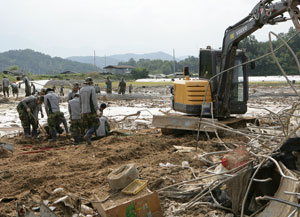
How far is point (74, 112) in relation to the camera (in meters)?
8.63

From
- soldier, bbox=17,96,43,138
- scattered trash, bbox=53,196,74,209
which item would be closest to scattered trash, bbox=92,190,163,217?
scattered trash, bbox=53,196,74,209

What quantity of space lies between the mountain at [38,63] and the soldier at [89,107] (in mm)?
160606

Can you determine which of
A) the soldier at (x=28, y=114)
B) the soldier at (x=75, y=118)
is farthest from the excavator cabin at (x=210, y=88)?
the soldier at (x=28, y=114)

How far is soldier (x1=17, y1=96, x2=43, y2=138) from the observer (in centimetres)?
938

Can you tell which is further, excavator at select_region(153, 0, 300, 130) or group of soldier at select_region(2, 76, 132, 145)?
excavator at select_region(153, 0, 300, 130)

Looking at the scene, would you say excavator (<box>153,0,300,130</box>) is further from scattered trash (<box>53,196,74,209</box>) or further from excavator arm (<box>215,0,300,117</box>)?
scattered trash (<box>53,196,74,209</box>)

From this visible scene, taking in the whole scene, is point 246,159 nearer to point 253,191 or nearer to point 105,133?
point 253,191

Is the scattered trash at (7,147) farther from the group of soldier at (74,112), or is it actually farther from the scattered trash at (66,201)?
the scattered trash at (66,201)

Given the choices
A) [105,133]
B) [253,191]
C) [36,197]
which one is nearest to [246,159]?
[253,191]

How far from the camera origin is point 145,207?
3.81 meters

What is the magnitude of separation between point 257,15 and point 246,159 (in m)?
3.70

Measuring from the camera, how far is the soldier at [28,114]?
9383 mm

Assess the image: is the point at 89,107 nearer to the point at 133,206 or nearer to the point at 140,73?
the point at 133,206

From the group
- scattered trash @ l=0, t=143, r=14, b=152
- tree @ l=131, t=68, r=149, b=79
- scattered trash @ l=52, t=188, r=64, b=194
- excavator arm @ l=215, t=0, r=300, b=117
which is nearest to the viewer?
scattered trash @ l=52, t=188, r=64, b=194
